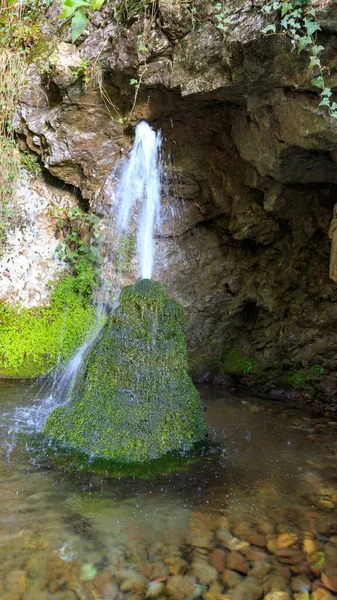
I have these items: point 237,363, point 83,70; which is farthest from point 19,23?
point 237,363

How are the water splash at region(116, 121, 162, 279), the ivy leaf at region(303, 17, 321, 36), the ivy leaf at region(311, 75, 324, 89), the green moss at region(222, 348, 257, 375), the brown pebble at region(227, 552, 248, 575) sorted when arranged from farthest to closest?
the green moss at region(222, 348, 257, 375), the water splash at region(116, 121, 162, 279), the ivy leaf at region(311, 75, 324, 89), the ivy leaf at region(303, 17, 321, 36), the brown pebble at region(227, 552, 248, 575)

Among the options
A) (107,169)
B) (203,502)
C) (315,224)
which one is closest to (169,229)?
(107,169)

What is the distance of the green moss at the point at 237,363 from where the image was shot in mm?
6621

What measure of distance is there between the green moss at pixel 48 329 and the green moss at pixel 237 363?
2.07m

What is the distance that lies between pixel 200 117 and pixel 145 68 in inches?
41.3

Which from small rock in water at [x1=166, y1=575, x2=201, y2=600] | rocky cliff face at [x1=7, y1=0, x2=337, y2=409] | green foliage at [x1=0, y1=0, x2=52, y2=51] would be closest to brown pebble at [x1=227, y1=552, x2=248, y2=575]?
small rock in water at [x1=166, y1=575, x2=201, y2=600]

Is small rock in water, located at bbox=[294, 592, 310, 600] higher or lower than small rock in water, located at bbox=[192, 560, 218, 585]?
lower

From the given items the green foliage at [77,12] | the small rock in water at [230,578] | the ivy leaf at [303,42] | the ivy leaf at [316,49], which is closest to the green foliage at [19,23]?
the ivy leaf at [303,42]

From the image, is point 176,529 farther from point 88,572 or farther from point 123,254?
point 123,254

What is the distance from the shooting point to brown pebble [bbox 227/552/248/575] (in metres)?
2.47

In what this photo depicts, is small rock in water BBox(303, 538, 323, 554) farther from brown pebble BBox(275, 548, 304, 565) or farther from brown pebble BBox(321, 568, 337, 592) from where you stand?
brown pebble BBox(321, 568, 337, 592)

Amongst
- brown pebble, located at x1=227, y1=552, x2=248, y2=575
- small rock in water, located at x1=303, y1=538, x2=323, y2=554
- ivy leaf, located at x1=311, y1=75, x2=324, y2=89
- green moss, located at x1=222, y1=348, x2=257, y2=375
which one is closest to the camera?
brown pebble, located at x1=227, y1=552, x2=248, y2=575

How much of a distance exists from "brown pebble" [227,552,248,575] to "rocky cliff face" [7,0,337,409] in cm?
349

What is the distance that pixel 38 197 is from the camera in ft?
23.0
